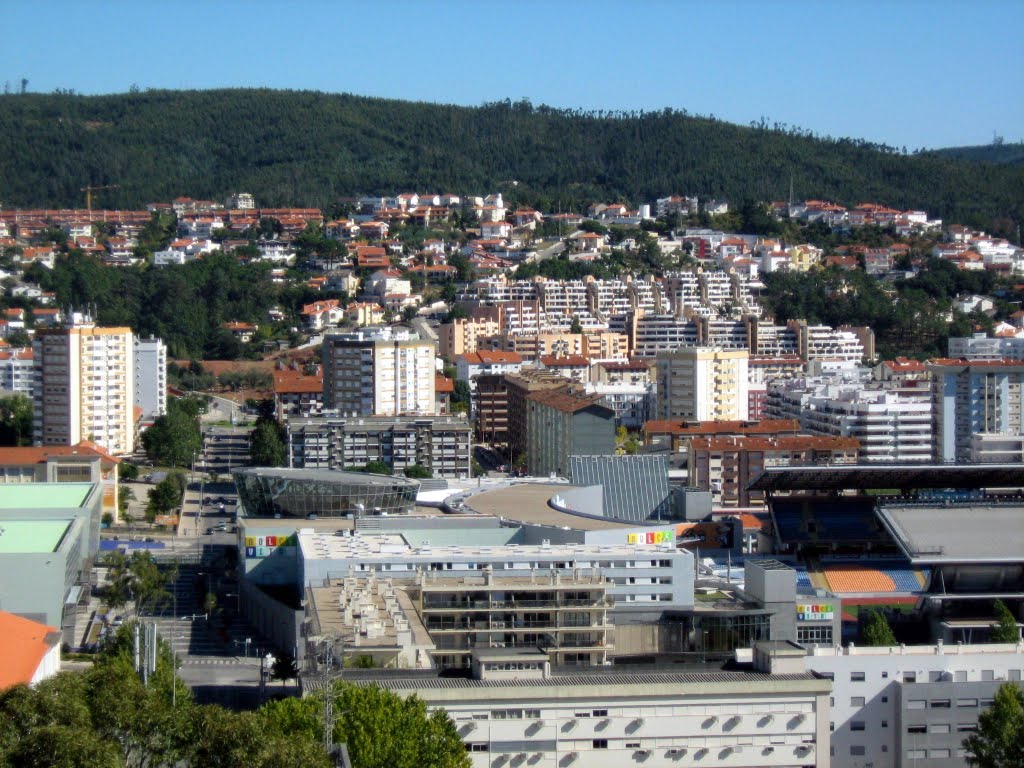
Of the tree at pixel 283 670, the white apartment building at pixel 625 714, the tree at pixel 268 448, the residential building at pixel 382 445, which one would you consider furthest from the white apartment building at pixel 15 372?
the white apartment building at pixel 625 714

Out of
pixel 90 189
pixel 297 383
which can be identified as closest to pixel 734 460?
pixel 297 383

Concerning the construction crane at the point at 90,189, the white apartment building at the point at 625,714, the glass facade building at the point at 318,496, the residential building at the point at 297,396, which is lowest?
the white apartment building at the point at 625,714

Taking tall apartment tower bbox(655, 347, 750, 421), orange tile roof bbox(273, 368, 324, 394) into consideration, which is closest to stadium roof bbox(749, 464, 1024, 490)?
tall apartment tower bbox(655, 347, 750, 421)

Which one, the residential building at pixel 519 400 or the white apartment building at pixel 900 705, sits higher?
the residential building at pixel 519 400

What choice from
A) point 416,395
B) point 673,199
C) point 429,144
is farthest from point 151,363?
point 429,144

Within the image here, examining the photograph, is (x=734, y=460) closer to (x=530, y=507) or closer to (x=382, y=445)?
(x=382, y=445)

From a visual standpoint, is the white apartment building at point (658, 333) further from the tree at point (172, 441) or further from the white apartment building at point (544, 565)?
the white apartment building at point (544, 565)
